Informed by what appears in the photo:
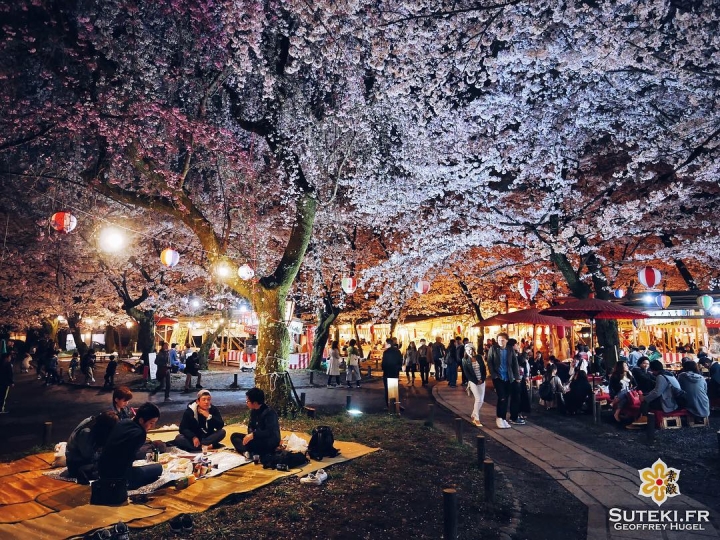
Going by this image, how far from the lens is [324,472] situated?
248 inches

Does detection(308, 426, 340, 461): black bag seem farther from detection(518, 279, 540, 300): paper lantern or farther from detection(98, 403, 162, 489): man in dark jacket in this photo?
detection(518, 279, 540, 300): paper lantern

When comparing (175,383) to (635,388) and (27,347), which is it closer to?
(635,388)

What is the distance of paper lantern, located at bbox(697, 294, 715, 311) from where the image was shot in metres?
16.5

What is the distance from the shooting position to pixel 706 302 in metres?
16.6

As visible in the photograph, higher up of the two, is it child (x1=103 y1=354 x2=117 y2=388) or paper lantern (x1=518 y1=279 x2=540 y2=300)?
paper lantern (x1=518 y1=279 x2=540 y2=300)

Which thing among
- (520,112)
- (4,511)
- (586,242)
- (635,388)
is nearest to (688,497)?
(635,388)

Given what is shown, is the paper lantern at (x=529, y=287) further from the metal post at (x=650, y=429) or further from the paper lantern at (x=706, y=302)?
the metal post at (x=650, y=429)

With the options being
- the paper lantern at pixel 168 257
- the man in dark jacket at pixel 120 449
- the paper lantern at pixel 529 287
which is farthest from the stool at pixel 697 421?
the paper lantern at pixel 168 257

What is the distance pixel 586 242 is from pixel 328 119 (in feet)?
36.0

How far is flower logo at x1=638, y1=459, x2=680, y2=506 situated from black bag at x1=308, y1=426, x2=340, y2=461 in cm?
464

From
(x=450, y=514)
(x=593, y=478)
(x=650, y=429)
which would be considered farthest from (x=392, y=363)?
(x=450, y=514)

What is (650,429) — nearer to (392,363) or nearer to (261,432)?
(392,363)

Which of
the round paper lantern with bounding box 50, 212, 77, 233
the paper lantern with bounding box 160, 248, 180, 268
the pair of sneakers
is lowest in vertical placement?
the pair of sneakers

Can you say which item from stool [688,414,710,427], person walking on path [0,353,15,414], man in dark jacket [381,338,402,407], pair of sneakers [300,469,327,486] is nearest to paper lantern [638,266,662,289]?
stool [688,414,710,427]
